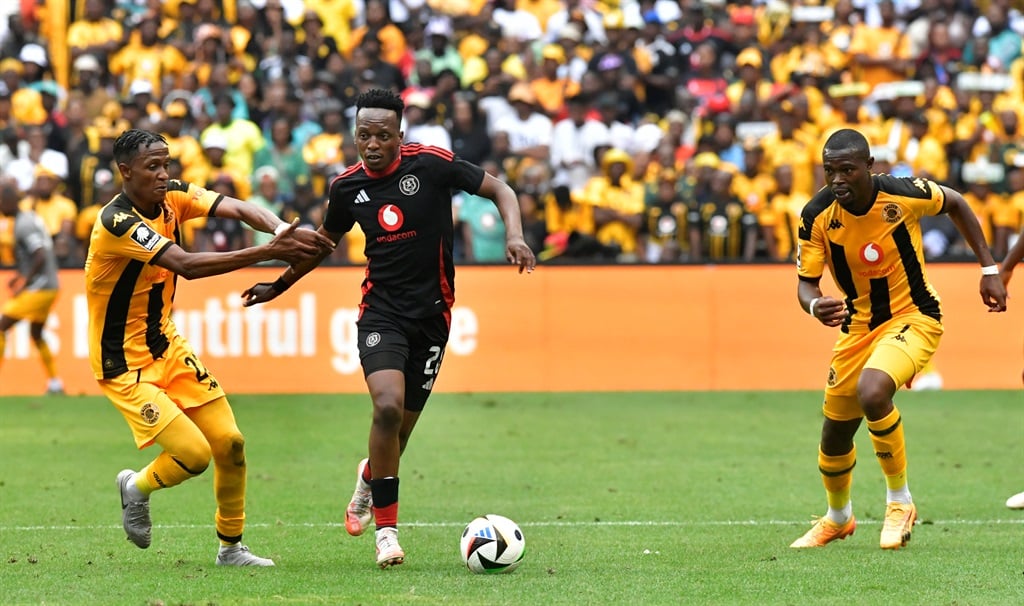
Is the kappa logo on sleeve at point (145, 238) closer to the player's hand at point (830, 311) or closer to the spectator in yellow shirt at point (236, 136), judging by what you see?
the player's hand at point (830, 311)

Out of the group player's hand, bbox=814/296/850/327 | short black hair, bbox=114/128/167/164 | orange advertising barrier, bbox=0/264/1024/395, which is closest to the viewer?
short black hair, bbox=114/128/167/164

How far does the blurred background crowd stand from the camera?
841 inches

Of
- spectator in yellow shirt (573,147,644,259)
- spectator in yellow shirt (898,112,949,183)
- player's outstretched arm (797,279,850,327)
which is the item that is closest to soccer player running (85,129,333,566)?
player's outstretched arm (797,279,850,327)

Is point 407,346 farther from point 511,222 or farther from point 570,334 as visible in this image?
point 570,334

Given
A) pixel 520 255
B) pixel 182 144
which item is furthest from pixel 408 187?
pixel 182 144

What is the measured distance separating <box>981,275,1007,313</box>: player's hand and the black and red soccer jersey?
3.21 meters

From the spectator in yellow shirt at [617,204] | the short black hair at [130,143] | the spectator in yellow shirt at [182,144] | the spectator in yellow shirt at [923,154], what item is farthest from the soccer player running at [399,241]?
the spectator in yellow shirt at [923,154]

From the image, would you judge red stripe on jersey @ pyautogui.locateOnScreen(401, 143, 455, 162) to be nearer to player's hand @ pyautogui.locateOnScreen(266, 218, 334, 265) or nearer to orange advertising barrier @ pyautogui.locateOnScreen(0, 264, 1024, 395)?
player's hand @ pyautogui.locateOnScreen(266, 218, 334, 265)

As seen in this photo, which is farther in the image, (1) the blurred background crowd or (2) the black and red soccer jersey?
(1) the blurred background crowd

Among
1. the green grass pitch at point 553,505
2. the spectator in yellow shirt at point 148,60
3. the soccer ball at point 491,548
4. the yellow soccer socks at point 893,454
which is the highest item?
the spectator in yellow shirt at point 148,60

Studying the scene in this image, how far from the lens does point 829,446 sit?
9992 mm

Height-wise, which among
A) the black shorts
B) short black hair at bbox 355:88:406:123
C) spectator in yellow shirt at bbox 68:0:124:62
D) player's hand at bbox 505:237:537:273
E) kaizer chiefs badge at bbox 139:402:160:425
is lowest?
kaizer chiefs badge at bbox 139:402:160:425

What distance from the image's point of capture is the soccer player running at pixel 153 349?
8.83m

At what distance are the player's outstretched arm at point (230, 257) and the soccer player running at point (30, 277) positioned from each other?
10.9m
